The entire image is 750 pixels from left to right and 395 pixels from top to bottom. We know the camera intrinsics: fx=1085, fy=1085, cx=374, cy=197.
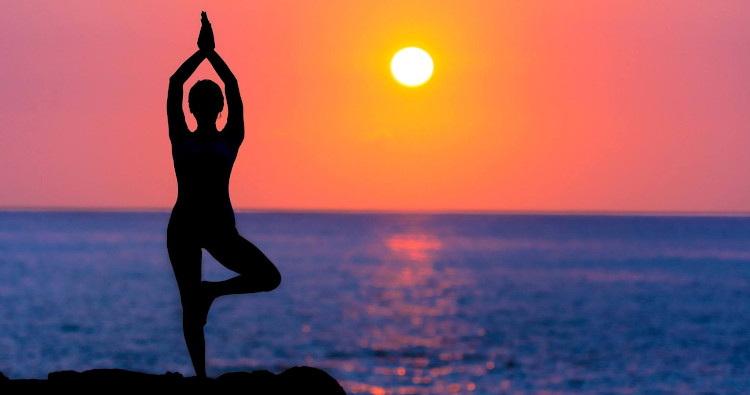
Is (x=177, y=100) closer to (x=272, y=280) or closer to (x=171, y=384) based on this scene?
(x=272, y=280)

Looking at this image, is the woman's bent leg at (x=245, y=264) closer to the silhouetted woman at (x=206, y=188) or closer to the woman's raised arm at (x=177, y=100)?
the silhouetted woman at (x=206, y=188)

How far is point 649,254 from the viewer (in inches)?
5615

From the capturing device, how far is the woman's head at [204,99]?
32.0 ft

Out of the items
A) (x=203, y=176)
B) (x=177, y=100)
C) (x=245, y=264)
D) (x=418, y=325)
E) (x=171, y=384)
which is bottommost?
(x=418, y=325)

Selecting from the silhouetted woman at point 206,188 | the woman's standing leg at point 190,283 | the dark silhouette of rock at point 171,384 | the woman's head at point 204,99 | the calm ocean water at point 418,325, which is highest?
the woman's head at point 204,99

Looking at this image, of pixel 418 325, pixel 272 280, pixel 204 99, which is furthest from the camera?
pixel 418 325

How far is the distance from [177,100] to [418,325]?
52631 millimetres

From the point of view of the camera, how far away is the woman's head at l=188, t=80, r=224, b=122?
9.77m

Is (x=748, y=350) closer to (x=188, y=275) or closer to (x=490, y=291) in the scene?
(x=490, y=291)

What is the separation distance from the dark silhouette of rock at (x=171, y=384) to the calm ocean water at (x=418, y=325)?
1213 inches

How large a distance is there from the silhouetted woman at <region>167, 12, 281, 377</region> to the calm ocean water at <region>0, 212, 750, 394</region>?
1230 inches

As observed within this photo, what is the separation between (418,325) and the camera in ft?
202

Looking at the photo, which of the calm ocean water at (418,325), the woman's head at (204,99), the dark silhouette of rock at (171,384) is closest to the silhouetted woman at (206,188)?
the woman's head at (204,99)

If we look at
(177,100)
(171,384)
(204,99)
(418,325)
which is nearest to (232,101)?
(204,99)
